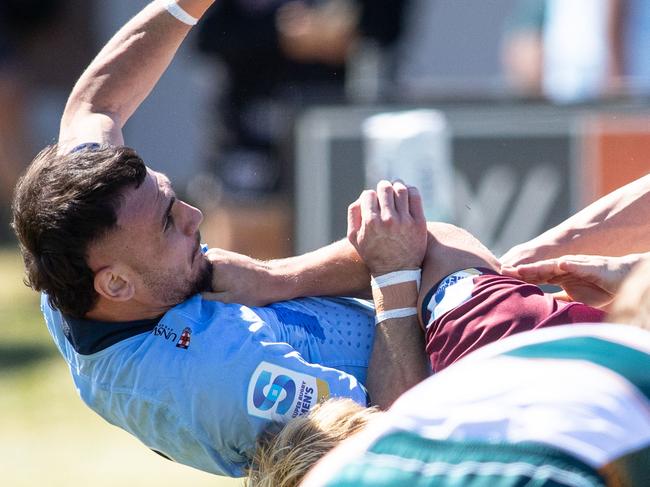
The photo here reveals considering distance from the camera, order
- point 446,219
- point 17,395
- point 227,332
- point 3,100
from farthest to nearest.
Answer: point 3,100, point 17,395, point 446,219, point 227,332

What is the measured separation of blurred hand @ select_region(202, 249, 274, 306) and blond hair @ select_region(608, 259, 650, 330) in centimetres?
125

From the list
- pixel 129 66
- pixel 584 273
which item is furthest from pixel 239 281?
pixel 584 273

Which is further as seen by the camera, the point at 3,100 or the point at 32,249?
the point at 3,100

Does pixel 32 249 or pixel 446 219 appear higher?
pixel 32 249

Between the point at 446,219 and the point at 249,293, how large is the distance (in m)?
2.80

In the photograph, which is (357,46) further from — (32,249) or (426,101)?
(32,249)

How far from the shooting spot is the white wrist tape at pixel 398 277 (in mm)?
2732

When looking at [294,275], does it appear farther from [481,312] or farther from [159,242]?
[481,312]

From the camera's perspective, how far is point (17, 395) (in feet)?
23.3

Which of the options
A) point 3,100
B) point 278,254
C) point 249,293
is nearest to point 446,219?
point 278,254

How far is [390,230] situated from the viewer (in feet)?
9.07

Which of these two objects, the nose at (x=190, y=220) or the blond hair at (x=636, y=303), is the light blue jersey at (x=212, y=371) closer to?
the nose at (x=190, y=220)

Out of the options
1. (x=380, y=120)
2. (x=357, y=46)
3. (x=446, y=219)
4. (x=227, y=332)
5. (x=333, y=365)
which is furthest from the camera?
(x=357, y=46)

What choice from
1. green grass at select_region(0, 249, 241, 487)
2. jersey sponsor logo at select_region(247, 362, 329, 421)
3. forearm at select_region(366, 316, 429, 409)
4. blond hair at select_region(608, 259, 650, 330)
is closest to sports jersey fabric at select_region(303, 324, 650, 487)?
blond hair at select_region(608, 259, 650, 330)
